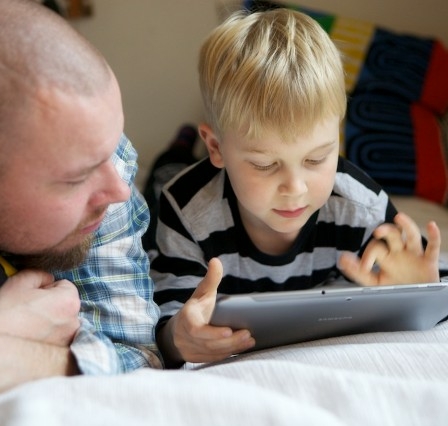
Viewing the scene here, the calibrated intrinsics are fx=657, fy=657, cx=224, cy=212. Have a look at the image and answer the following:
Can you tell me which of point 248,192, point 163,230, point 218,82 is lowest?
point 163,230

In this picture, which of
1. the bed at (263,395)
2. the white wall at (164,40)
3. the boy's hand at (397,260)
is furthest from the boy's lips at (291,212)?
the white wall at (164,40)

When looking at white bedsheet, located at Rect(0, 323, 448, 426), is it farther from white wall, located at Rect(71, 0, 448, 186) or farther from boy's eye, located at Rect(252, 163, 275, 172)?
white wall, located at Rect(71, 0, 448, 186)

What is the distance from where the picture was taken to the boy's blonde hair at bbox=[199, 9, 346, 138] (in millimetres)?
975

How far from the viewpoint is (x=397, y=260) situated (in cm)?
103

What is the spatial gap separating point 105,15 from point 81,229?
54.6 inches

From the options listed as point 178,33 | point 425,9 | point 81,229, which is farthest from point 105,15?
point 81,229

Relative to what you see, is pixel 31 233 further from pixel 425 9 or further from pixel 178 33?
pixel 425 9

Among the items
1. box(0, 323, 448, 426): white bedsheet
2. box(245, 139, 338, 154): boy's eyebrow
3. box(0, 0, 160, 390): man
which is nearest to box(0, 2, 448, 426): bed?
box(0, 323, 448, 426): white bedsheet

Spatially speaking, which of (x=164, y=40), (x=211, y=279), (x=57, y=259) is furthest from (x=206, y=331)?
(x=164, y=40)

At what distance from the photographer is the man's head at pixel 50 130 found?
0.72 metres

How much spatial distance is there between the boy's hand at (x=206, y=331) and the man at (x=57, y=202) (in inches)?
2.5

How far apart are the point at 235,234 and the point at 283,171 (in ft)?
0.68

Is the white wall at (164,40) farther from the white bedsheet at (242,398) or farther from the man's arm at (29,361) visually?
the white bedsheet at (242,398)

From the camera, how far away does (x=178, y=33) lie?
6.73 ft
